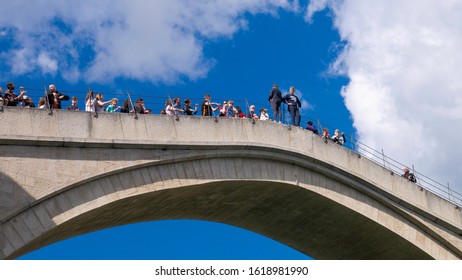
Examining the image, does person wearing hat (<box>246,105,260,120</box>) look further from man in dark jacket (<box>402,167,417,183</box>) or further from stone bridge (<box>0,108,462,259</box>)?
man in dark jacket (<box>402,167,417,183</box>)

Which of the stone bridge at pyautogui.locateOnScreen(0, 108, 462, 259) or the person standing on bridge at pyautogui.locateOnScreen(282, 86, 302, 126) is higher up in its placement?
the person standing on bridge at pyautogui.locateOnScreen(282, 86, 302, 126)

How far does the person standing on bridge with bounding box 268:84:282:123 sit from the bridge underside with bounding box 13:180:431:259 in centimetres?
218

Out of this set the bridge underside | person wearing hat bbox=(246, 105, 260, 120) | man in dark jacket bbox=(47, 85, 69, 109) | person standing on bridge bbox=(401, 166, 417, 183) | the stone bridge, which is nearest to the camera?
the stone bridge

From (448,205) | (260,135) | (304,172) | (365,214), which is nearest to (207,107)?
(260,135)

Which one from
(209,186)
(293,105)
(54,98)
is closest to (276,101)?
(293,105)

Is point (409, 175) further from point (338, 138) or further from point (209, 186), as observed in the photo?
point (209, 186)

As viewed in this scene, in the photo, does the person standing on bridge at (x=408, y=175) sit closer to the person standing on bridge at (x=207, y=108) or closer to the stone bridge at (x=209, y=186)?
the stone bridge at (x=209, y=186)

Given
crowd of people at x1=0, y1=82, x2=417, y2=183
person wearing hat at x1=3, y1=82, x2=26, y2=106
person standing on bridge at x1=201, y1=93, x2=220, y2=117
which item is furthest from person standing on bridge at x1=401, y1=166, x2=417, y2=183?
person wearing hat at x1=3, y1=82, x2=26, y2=106

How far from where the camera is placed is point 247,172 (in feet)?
88.6

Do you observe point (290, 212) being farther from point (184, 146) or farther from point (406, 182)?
point (184, 146)

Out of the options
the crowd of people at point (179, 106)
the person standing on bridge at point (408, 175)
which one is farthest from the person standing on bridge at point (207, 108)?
the person standing on bridge at point (408, 175)

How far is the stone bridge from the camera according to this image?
23.5 metres

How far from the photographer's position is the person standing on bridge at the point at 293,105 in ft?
93.9

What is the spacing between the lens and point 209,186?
87.3ft
